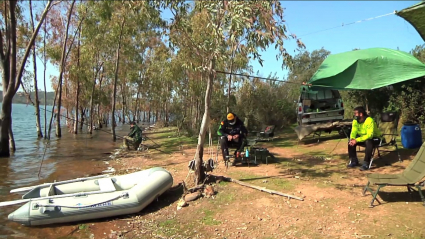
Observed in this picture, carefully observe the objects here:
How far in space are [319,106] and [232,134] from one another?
5.26m

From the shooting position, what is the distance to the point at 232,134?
8477mm

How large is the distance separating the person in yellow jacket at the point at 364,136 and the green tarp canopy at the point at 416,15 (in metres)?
2.24

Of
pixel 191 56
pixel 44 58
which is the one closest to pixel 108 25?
pixel 44 58

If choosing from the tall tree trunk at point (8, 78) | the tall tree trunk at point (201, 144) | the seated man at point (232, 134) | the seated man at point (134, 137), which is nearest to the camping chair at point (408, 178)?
the tall tree trunk at point (201, 144)

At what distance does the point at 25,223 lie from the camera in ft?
18.6

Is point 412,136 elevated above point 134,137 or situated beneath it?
elevated above

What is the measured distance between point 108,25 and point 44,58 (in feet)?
21.7

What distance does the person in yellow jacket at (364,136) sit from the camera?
7.14 metres

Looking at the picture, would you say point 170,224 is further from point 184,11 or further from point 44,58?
point 44,58

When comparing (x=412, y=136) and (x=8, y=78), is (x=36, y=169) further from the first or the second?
(x=412, y=136)

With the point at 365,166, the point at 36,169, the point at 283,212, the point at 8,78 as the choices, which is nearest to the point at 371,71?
the point at 365,166

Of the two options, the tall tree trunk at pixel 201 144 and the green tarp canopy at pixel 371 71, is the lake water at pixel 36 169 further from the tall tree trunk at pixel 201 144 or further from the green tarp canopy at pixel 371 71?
the green tarp canopy at pixel 371 71

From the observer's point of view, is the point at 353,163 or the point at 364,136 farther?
the point at 353,163

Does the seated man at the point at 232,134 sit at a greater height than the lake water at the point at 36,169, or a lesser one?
greater
